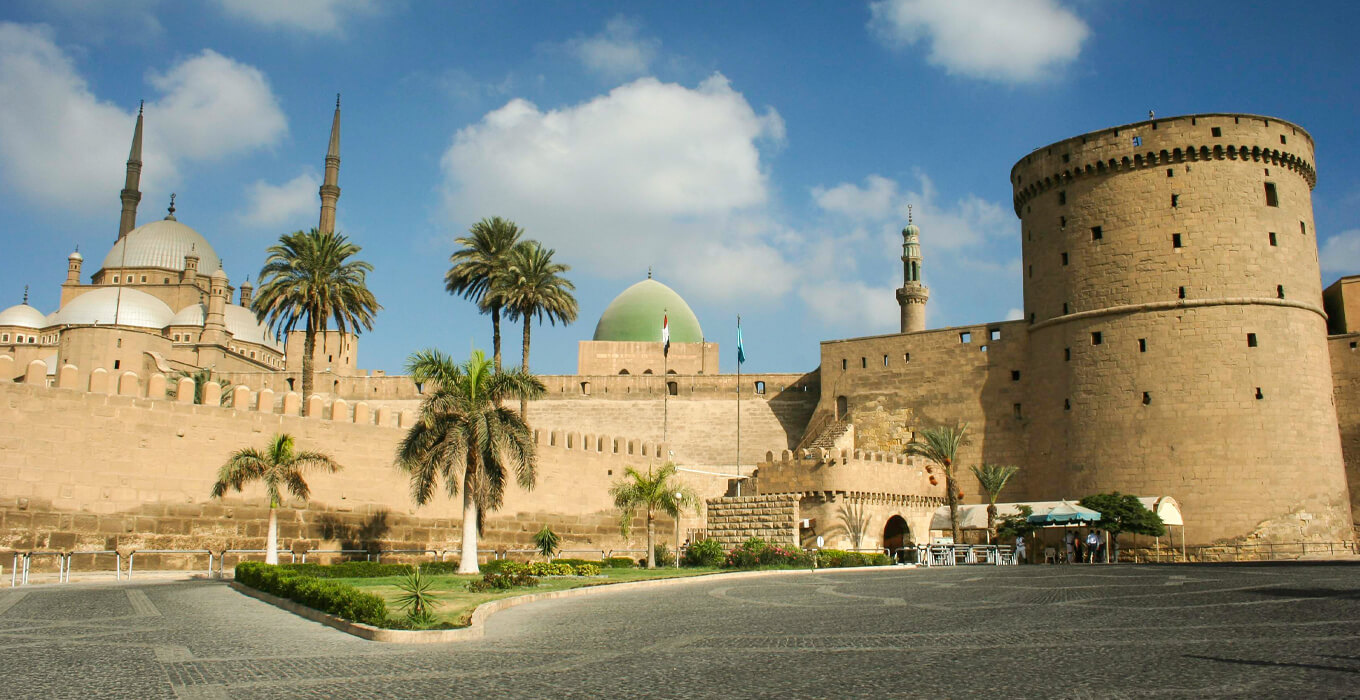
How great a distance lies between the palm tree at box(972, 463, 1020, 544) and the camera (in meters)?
31.9

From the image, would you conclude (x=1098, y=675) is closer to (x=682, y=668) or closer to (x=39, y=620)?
(x=682, y=668)

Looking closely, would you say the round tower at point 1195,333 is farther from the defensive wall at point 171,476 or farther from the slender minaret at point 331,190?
the slender minaret at point 331,190

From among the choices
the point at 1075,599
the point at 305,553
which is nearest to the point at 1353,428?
the point at 1075,599

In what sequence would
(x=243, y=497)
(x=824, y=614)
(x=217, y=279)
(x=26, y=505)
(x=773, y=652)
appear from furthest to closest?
1. (x=217, y=279)
2. (x=243, y=497)
3. (x=26, y=505)
4. (x=824, y=614)
5. (x=773, y=652)

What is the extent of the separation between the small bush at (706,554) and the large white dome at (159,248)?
1871 inches

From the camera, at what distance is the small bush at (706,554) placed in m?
27.1

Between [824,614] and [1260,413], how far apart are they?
25.2 meters

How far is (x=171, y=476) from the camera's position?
2216cm

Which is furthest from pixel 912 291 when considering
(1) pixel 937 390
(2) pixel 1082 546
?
(2) pixel 1082 546

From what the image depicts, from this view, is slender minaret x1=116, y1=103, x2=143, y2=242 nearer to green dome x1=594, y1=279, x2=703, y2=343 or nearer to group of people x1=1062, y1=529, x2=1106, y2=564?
green dome x1=594, y1=279, x2=703, y2=343

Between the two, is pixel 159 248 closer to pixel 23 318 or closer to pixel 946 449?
pixel 23 318

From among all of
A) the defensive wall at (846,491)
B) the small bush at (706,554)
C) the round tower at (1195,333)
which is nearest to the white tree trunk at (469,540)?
the small bush at (706,554)

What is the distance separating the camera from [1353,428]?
34.5 metres

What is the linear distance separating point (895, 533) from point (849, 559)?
9.58 meters
